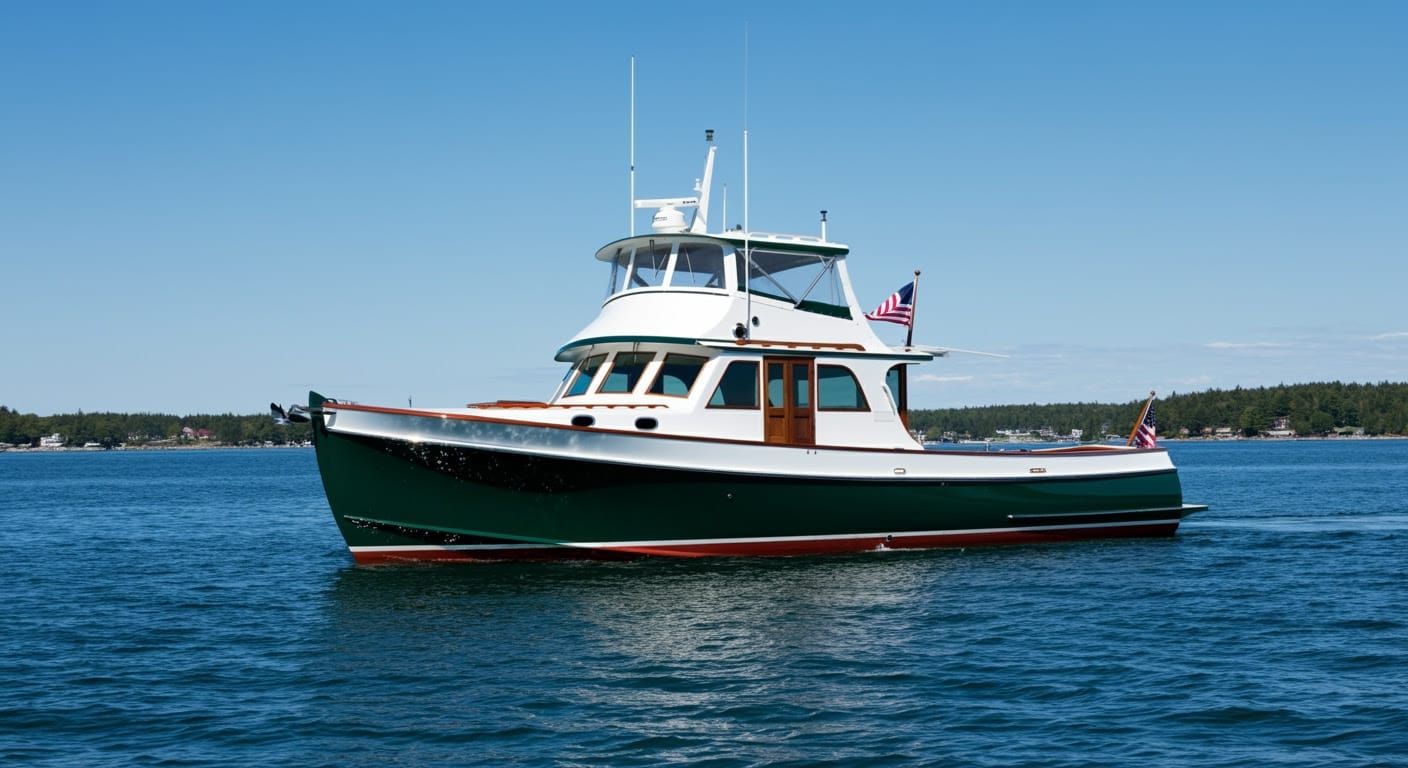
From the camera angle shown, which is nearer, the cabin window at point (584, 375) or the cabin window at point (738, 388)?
the cabin window at point (738, 388)

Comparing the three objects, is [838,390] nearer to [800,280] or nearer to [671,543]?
[800,280]

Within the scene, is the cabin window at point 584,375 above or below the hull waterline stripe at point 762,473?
above

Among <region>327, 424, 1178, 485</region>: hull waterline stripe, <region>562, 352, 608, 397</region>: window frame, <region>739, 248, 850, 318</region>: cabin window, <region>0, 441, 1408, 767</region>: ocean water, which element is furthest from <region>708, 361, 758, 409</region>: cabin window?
<region>0, 441, 1408, 767</region>: ocean water

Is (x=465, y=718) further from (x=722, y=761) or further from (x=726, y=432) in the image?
(x=726, y=432)

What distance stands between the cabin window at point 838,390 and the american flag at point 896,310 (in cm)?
137

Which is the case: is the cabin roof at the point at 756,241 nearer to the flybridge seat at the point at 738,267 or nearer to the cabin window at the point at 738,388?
the flybridge seat at the point at 738,267

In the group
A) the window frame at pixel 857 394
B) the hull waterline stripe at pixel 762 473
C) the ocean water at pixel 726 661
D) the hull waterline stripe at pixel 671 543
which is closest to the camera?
the ocean water at pixel 726 661

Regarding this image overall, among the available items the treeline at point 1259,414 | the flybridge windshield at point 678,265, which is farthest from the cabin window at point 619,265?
the treeline at point 1259,414

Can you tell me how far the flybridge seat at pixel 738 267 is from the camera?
2039cm

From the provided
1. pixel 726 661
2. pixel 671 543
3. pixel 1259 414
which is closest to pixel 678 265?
pixel 671 543

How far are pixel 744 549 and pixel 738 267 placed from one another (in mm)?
5057

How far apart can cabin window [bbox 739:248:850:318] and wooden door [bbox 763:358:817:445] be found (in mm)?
1329

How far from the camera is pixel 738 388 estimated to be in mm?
19516

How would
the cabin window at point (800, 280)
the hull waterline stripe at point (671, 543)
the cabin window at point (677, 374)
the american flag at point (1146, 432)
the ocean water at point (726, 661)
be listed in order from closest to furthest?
1. the ocean water at point (726, 661)
2. the hull waterline stripe at point (671, 543)
3. the cabin window at point (677, 374)
4. the cabin window at point (800, 280)
5. the american flag at point (1146, 432)
